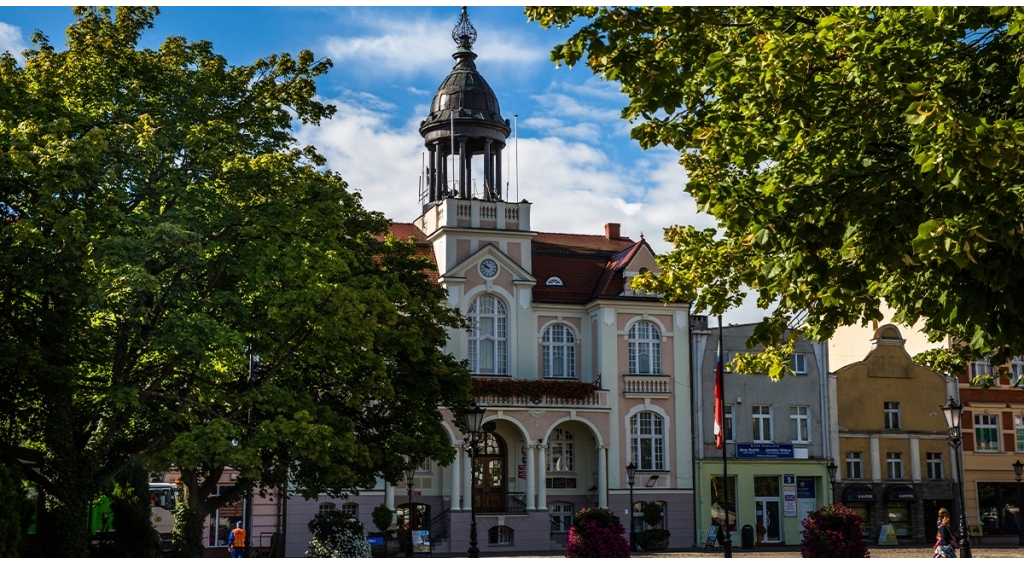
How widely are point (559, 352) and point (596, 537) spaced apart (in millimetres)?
20109

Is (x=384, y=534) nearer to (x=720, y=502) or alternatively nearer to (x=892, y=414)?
(x=720, y=502)

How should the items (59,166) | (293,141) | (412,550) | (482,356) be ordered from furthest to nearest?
(482,356)
(412,550)
(293,141)
(59,166)

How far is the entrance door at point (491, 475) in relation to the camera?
4591cm

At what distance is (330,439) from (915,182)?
1478 cm

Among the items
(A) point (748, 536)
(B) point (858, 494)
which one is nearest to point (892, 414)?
(B) point (858, 494)

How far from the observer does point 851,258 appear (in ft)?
39.6

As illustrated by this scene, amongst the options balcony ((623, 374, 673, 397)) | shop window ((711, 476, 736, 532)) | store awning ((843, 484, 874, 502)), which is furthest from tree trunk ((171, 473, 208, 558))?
store awning ((843, 484, 874, 502))

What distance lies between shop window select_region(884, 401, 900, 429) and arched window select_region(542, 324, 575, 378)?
14.3 m

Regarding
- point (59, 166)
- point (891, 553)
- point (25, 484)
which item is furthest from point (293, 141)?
point (891, 553)

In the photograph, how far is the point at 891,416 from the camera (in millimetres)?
50844

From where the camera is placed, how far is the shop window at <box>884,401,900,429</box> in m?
50.7

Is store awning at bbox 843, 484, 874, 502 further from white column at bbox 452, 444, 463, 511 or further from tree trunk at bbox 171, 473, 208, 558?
tree trunk at bbox 171, 473, 208, 558

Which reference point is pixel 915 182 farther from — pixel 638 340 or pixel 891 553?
pixel 638 340

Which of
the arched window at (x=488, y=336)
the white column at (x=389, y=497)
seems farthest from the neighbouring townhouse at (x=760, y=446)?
the white column at (x=389, y=497)
